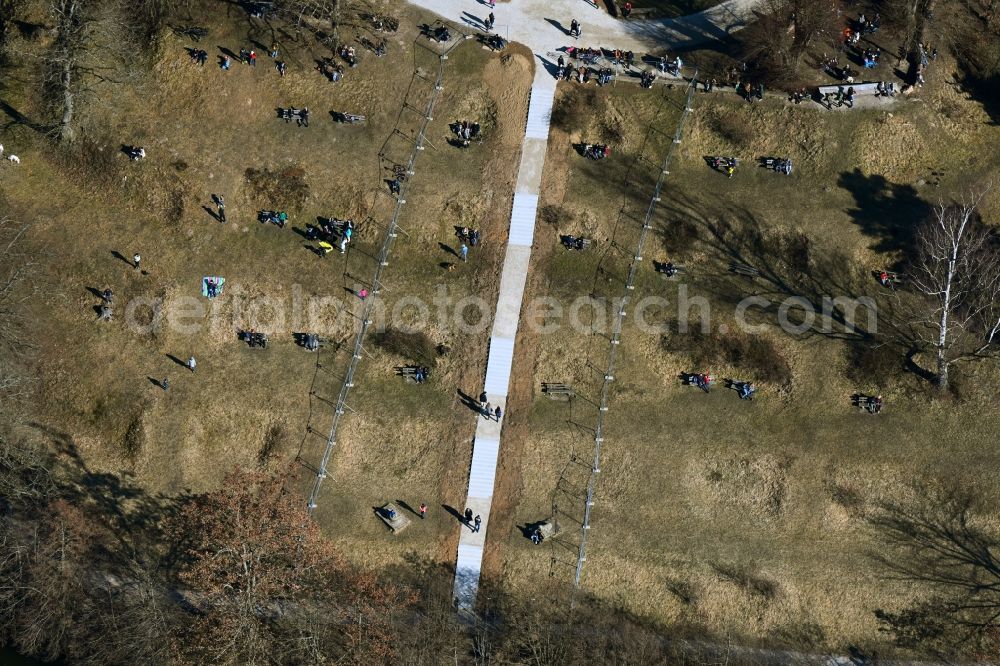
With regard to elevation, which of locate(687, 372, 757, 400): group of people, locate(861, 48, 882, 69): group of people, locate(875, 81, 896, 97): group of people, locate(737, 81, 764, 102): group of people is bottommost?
locate(687, 372, 757, 400): group of people

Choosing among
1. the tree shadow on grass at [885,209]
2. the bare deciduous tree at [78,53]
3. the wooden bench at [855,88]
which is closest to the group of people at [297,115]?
the bare deciduous tree at [78,53]

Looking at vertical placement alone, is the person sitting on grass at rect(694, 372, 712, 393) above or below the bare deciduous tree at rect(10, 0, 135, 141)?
below

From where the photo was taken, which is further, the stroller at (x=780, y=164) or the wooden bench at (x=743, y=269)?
the stroller at (x=780, y=164)

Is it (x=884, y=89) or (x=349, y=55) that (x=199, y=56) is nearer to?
(x=349, y=55)

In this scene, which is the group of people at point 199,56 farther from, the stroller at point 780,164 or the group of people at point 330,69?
the stroller at point 780,164

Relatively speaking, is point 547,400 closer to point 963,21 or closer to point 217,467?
point 217,467

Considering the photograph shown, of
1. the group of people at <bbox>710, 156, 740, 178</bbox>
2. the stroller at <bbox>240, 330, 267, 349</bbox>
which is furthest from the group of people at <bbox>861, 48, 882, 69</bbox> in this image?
the stroller at <bbox>240, 330, 267, 349</bbox>

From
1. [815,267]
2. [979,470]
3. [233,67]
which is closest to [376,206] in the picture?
[233,67]

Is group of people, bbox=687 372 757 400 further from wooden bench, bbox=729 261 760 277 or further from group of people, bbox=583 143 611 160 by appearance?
group of people, bbox=583 143 611 160
